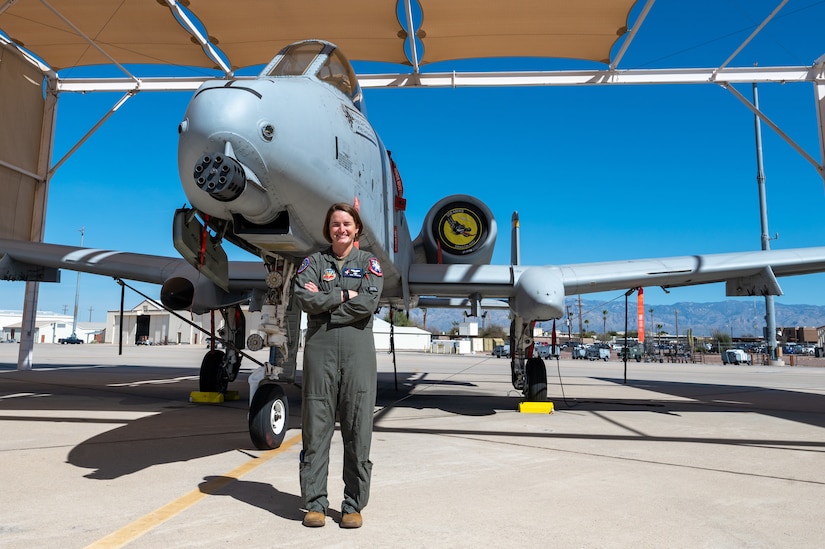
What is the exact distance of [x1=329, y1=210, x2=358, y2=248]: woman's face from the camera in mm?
3227

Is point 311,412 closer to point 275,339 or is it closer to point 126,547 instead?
point 126,547

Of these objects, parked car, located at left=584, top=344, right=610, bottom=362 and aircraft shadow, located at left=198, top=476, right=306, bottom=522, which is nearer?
aircraft shadow, located at left=198, top=476, right=306, bottom=522

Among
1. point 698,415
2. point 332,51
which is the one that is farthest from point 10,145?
point 698,415

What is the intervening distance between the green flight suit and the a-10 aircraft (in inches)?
43.4

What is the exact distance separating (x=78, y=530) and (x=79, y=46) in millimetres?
13827

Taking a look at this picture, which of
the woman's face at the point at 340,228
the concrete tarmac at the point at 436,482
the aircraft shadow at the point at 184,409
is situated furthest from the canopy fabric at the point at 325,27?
the woman's face at the point at 340,228

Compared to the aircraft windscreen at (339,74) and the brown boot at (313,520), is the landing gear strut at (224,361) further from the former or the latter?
the brown boot at (313,520)

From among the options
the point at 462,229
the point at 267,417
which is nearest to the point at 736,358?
the point at 462,229

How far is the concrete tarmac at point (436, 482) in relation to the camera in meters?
2.81

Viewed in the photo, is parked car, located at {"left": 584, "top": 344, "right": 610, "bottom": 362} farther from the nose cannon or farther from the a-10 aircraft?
the nose cannon

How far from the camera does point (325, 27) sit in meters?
11.7

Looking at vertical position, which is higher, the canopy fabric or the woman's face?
the canopy fabric

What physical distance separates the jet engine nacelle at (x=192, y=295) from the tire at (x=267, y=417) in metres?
2.88

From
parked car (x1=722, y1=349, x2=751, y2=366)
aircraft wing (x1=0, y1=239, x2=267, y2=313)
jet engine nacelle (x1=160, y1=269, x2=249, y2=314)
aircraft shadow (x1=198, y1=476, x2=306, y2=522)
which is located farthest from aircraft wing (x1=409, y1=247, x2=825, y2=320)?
parked car (x1=722, y1=349, x2=751, y2=366)
